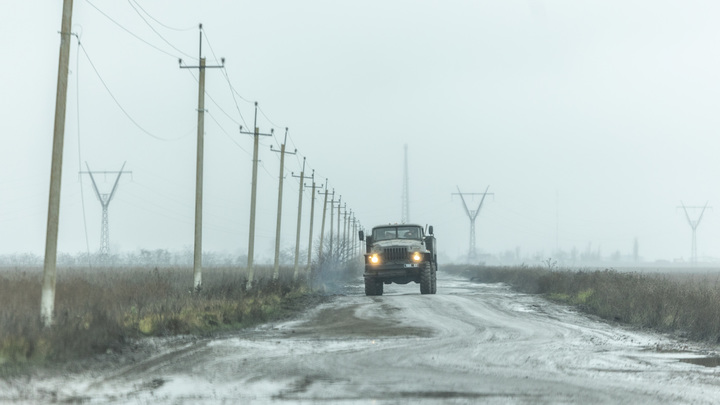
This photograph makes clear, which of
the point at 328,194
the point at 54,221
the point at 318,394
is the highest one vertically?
the point at 328,194

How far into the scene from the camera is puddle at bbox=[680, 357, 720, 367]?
14.5 m

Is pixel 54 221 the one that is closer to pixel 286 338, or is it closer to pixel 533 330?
pixel 286 338

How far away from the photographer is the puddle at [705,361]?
14.5 meters

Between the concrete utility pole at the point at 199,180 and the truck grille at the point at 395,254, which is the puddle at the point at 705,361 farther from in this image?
the truck grille at the point at 395,254

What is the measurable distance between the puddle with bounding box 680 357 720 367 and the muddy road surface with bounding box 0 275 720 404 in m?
0.04

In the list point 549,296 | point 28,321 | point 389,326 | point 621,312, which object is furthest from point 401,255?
point 28,321

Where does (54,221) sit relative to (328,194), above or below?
below

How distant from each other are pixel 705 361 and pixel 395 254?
2229 centimetres

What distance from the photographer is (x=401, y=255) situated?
36.8m

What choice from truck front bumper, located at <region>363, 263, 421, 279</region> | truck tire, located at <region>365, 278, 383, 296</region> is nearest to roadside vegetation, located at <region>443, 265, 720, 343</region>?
truck front bumper, located at <region>363, 263, 421, 279</region>

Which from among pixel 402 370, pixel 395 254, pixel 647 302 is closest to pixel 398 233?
pixel 395 254

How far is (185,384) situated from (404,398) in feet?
9.26

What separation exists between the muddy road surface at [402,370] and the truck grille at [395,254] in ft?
50.6

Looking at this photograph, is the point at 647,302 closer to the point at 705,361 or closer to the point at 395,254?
the point at 705,361
